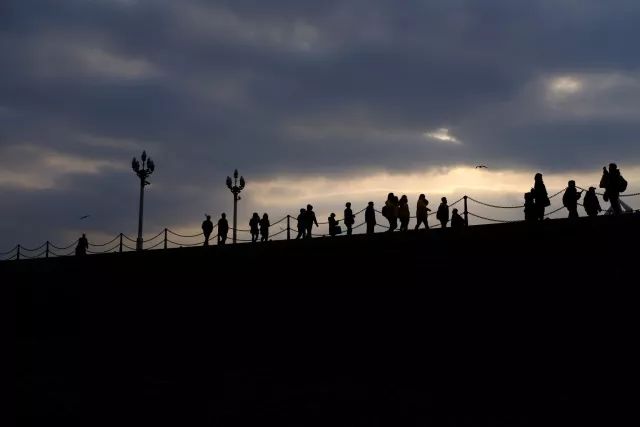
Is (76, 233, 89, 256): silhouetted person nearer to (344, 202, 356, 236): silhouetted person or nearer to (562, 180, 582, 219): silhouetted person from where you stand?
(344, 202, 356, 236): silhouetted person

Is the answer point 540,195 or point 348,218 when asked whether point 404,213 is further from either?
point 540,195

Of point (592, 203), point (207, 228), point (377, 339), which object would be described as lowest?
point (377, 339)

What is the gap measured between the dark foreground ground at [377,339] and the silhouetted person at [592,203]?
2181 millimetres

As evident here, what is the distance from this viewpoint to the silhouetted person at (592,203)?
19469 millimetres

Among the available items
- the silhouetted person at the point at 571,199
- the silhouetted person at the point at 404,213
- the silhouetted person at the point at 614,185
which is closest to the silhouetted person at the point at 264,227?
the silhouetted person at the point at 404,213

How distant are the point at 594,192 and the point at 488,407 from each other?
6588 mm

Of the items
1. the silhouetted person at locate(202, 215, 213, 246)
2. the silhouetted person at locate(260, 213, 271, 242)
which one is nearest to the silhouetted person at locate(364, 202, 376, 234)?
the silhouetted person at locate(260, 213, 271, 242)

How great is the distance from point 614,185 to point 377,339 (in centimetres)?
750

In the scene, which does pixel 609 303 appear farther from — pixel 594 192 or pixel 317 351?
pixel 317 351

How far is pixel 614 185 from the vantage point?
18391 millimetres

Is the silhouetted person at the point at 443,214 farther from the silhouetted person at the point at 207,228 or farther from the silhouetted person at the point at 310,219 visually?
the silhouetted person at the point at 207,228

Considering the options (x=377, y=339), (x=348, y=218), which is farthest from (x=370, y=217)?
(x=377, y=339)

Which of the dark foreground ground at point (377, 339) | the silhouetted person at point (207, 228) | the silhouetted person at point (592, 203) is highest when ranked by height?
the silhouetted person at point (207, 228)

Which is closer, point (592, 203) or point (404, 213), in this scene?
point (592, 203)
